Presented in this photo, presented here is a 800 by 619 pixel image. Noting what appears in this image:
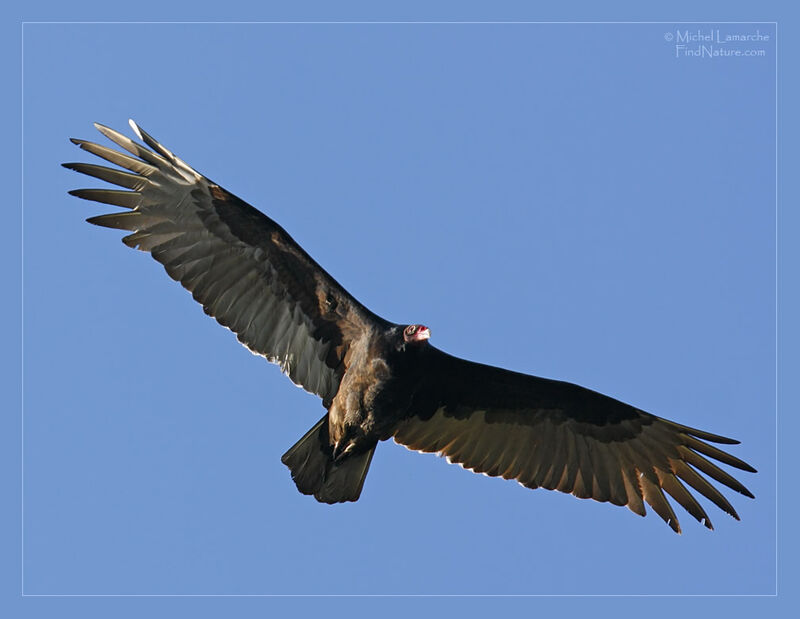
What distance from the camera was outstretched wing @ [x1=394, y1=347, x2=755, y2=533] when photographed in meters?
10.9

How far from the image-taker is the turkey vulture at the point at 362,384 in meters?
10.2

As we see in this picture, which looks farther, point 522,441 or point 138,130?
point 522,441

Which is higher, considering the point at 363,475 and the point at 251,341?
the point at 251,341

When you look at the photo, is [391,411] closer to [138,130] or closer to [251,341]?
[251,341]

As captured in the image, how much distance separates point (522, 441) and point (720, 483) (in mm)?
1650

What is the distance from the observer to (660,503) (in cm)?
1095

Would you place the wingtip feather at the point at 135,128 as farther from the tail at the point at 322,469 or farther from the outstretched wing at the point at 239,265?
the tail at the point at 322,469

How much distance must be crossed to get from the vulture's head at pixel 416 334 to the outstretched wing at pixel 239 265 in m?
0.35

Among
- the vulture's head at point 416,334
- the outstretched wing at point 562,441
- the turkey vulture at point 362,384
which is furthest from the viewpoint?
the outstretched wing at point 562,441

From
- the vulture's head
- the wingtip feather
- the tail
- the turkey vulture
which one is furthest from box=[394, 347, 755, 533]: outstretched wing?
the wingtip feather

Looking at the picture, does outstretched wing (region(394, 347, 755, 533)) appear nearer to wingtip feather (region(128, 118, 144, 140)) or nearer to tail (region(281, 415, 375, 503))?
tail (region(281, 415, 375, 503))

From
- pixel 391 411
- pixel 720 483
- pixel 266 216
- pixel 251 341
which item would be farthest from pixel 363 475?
pixel 720 483

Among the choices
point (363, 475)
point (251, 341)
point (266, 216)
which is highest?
point (266, 216)

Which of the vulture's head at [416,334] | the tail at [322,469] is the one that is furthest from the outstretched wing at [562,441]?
the vulture's head at [416,334]
